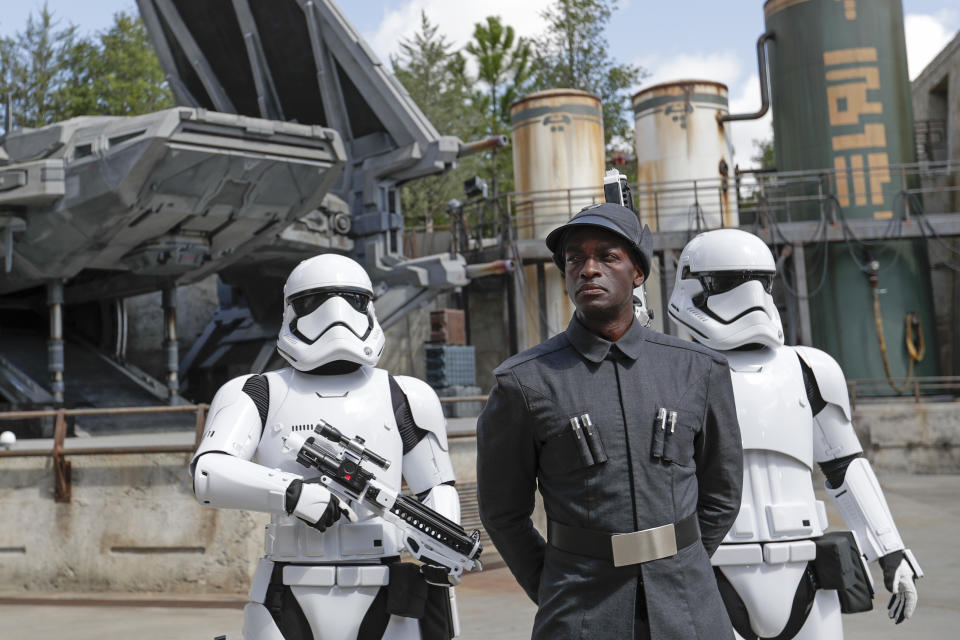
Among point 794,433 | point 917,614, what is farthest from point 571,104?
point 794,433

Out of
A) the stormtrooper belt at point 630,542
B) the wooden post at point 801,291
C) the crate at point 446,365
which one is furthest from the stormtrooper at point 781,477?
the wooden post at point 801,291

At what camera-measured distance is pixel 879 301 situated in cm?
1855

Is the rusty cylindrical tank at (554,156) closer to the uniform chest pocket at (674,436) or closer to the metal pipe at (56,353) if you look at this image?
the metal pipe at (56,353)

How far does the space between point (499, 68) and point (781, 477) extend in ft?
105

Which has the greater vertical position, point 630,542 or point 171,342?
point 171,342

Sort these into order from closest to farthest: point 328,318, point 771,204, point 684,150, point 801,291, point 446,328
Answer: point 328,318, point 801,291, point 446,328, point 684,150, point 771,204

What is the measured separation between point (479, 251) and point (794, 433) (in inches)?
645

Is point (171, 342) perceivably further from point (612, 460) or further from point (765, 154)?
point (765, 154)

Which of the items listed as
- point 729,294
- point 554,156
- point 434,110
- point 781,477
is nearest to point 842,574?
point 781,477

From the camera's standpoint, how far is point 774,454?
12.6 feet

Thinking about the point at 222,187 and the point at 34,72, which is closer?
the point at 222,187

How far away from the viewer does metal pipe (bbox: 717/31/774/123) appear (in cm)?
2005

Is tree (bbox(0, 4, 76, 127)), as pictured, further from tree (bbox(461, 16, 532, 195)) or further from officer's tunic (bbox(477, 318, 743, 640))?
officer's tunic (bbox(477, 318, 743, 640))

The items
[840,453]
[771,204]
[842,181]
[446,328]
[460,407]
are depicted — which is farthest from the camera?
[771,204]
